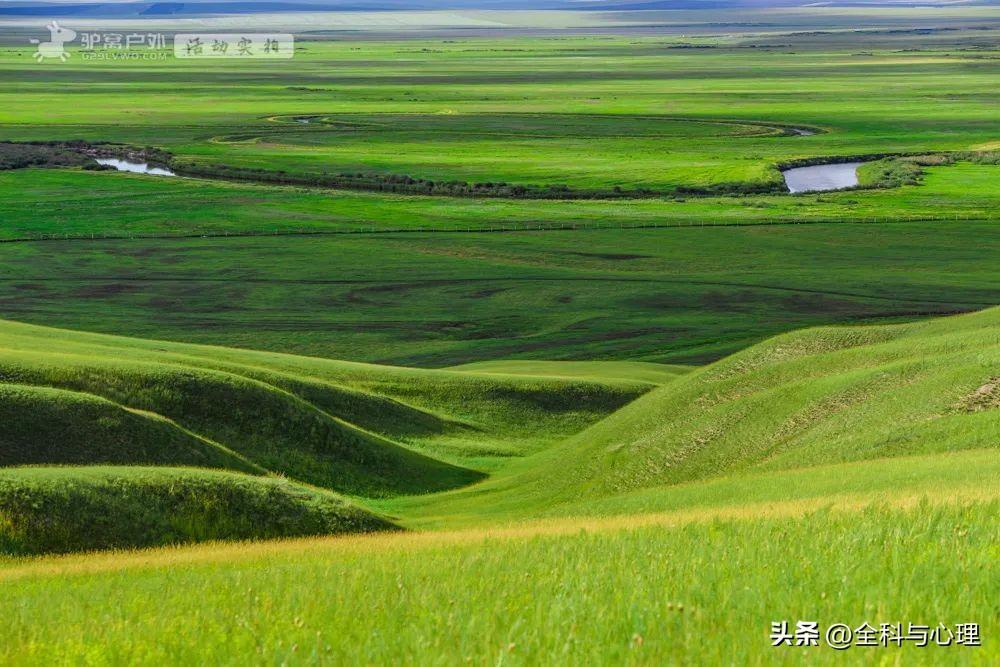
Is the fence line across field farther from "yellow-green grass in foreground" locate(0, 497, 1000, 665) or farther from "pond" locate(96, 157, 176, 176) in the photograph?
"yellow-green grass in foreground" locate(0, 497, 1000, 665)

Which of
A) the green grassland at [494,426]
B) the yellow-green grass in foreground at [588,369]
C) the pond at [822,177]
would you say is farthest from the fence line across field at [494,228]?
the yellow-green grass in foreground at [588,369]

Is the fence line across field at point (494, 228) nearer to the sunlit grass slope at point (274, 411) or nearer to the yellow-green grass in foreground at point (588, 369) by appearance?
the yellow-green grass in foreground at point (588, 369)

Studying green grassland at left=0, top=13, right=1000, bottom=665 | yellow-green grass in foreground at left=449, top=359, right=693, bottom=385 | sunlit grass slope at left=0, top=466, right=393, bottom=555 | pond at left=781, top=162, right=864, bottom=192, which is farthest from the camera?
pond at left=781, top=162, right=864, bottom=192

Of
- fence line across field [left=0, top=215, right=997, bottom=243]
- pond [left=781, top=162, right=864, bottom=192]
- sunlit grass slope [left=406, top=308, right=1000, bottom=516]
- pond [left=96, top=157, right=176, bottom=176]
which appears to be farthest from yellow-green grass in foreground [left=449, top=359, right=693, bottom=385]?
pond [left=96, top=157, right=176, bottom=176]

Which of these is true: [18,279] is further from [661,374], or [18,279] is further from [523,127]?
[523,127]

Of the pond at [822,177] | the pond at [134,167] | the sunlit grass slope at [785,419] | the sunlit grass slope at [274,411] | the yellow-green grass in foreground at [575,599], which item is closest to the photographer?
the yellow-green grass in foreground at [575,599]

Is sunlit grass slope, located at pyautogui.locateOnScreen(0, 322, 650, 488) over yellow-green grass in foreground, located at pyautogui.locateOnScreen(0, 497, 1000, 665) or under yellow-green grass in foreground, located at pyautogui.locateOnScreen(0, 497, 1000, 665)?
over
